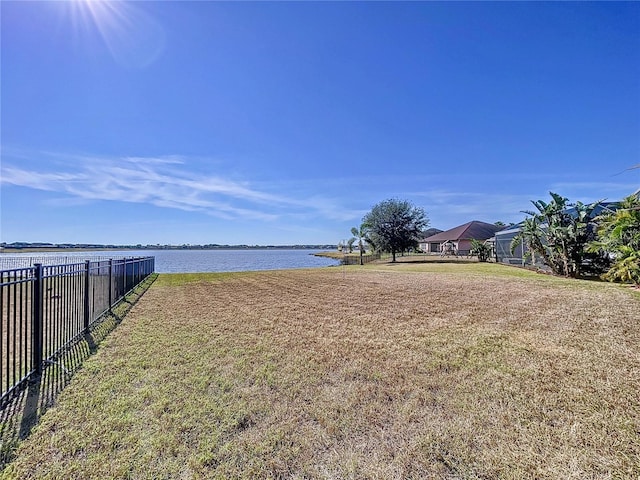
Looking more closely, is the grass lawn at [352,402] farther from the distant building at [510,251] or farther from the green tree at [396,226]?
the green tree at [396,226]

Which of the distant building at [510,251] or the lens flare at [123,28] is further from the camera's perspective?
the distant building at [510,251]

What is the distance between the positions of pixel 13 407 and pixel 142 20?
8.35 m

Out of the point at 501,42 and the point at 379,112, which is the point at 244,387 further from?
the point at 379,112

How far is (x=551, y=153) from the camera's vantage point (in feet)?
63.3

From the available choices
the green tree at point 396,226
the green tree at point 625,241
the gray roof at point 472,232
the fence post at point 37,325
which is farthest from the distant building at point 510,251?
the fence post at point 37,325

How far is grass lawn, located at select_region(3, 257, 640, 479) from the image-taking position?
208 cm

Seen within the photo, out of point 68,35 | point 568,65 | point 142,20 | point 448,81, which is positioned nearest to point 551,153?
point 568,65

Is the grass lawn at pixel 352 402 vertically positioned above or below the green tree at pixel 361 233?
below

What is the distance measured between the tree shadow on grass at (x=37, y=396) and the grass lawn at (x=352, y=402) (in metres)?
0.12

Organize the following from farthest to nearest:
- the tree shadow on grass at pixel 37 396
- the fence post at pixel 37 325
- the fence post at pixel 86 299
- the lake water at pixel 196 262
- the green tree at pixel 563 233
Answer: the lake water at pixel 196 262 < the green tree at pixel 563 233 < the fence post at pixel 86 299 < the fence post at pixel 37 325 < the tree shadow on grass at pixel 37 396

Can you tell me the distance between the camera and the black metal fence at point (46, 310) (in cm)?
317

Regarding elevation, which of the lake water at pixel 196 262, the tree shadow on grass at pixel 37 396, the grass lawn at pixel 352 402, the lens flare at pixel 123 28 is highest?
the lens flare at pixel 123 28

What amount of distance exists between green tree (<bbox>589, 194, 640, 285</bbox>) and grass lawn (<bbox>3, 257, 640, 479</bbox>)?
4.62 metres

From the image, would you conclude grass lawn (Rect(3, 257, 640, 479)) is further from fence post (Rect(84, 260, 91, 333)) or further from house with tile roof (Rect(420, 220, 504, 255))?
house with tile roof (Rect(420, 220, 504, 255))
